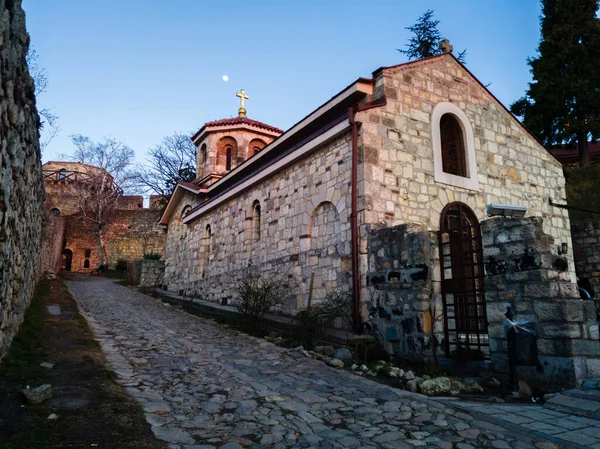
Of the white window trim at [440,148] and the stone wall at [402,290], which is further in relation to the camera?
the white window trim at [440,148]

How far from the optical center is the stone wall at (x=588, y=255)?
12453 mm

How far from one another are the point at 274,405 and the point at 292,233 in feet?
20.9

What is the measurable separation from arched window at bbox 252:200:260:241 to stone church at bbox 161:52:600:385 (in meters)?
0.03

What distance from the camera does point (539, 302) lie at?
16.9ft

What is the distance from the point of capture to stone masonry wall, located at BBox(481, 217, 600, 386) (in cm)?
485

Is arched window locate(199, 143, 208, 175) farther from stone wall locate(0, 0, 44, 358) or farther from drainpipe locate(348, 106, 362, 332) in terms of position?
stone wall locate(0, 0, 44, 358)

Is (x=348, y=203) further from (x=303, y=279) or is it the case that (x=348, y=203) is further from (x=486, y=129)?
(x=486, y=129)

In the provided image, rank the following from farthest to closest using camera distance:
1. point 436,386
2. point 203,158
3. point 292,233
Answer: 1. point 203,158
2. point 292,233
3. point 436,386

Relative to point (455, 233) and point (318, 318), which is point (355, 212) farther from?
point (455, 233)

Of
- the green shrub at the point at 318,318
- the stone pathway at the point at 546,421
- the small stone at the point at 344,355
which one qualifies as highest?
the green shrub at the point at 318,318

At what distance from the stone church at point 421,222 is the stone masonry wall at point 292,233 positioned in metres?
0.04

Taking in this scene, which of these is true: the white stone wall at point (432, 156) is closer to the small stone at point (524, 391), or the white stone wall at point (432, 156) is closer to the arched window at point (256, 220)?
the small stone at point (524, 391)

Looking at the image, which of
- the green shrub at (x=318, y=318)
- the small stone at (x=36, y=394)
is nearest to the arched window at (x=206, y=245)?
the green shrub at (x=318, y=318)

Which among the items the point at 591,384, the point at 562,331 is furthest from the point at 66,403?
the point at 591,384
